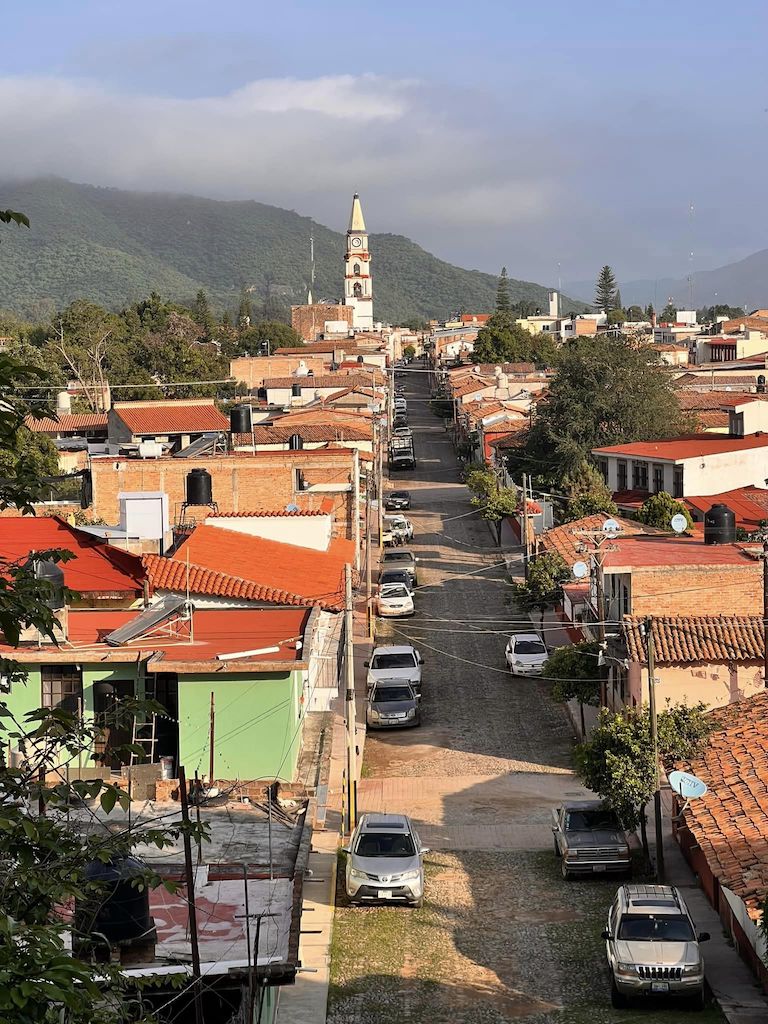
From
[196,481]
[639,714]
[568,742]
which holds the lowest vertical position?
[568,742]

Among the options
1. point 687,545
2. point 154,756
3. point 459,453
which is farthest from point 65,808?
point 459,453

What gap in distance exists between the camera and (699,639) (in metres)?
28.5

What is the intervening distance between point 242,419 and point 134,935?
1757 inches

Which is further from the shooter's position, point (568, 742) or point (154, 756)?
point (568, 742)

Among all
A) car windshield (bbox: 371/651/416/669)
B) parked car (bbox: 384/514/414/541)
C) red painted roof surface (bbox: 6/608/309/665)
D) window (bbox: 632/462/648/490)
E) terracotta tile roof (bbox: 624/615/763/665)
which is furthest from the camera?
parked car (bbox: 384/514/414/541)

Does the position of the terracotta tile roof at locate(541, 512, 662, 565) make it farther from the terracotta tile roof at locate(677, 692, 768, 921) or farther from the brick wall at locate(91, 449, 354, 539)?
the terracotta tile roof at locate(677, 692, 768, 921)

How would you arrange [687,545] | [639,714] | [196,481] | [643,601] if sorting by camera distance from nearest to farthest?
[639,714] → [643,601] → [687,545] → [196,481]

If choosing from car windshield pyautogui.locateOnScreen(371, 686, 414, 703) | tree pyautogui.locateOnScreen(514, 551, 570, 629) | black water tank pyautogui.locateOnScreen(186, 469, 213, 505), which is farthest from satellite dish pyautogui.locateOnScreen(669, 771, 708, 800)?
black water tank pyautogui.locateOnScreen(186, 469, 213, 505)

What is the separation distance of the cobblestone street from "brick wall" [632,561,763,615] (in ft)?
12.9

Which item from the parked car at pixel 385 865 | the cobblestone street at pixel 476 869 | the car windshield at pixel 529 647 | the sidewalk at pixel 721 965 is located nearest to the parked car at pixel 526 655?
the car windshield at pixel 529 647

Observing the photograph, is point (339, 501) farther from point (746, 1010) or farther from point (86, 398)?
point (86, 398)

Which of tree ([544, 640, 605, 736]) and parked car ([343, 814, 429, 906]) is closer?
parked car ([343, 814, 429, 906])

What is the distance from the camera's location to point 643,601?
30016 mm

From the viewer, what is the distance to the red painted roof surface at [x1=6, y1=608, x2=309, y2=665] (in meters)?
23.1
